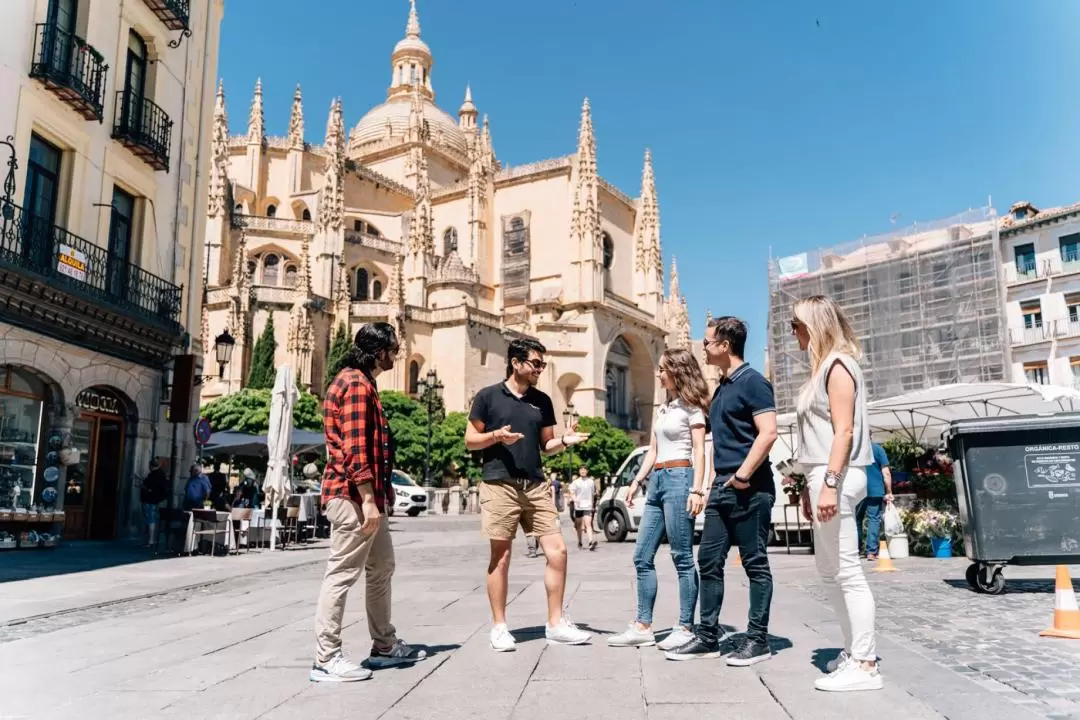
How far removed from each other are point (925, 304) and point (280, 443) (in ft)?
94.3

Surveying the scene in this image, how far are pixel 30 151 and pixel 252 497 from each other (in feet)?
23.0

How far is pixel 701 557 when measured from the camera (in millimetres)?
4637

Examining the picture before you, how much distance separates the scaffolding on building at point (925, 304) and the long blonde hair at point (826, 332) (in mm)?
29650

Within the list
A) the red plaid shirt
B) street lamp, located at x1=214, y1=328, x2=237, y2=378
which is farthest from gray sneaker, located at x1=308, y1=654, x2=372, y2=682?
street lamp, located at x1=214, y1=328, x2=237, y2=378

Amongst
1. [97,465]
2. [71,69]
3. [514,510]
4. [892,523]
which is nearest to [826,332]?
[514,510]

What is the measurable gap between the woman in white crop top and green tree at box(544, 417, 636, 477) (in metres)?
37.9

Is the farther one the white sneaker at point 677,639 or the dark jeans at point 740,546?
the white sneaker at point 677,639

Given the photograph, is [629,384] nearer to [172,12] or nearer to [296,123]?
[296,123]

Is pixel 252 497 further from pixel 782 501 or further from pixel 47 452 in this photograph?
pixel 782 501

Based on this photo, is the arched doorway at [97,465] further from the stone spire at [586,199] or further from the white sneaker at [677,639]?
the stone spire at [586,199]

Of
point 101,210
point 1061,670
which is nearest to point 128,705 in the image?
point 1061,670

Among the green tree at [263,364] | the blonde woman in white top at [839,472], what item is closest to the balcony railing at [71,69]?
the blonde woman in white top at [839,472]

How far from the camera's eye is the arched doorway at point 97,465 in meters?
13.6

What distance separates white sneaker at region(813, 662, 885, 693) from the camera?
373 cm
